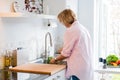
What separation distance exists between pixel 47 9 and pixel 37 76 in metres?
1.59

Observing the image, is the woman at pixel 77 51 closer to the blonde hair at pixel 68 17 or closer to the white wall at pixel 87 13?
the blonde hair at pixel 68 17

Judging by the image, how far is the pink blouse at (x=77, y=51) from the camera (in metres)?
Result: 2.70

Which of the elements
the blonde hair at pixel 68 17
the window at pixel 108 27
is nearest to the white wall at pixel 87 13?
the window at pixel 108 27

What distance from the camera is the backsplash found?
2.86m

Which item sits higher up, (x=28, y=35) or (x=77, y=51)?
(x=28, y=35)

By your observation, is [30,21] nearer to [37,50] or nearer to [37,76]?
[37,50]

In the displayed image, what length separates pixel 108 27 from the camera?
467 cm

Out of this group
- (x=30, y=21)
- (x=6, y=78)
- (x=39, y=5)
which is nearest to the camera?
(x=6, y=78)

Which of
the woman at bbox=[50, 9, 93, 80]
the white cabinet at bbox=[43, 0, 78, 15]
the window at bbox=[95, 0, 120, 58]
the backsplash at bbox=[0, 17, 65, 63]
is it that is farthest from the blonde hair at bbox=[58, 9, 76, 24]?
the window at bbox=[95, 0, 120, 58]

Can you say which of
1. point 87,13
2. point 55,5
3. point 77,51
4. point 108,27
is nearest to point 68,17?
point 77,51

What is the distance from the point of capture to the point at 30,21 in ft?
11.3

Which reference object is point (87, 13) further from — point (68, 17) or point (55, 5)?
point (68, 17)

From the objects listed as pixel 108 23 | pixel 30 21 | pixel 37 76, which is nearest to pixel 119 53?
pixel 108 23

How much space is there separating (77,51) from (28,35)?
94 centimetres
